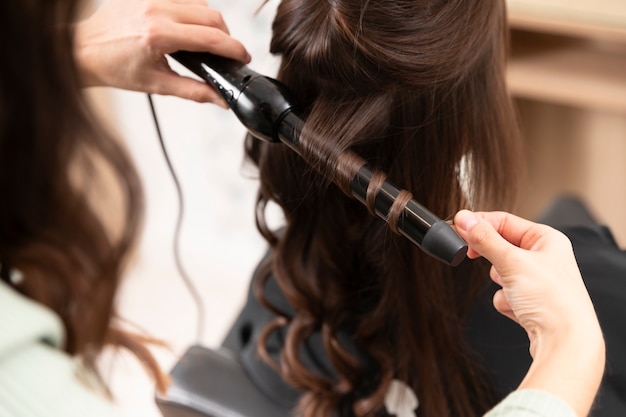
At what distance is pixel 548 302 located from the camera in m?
0.53

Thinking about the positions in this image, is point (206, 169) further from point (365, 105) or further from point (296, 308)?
point (365, 105)

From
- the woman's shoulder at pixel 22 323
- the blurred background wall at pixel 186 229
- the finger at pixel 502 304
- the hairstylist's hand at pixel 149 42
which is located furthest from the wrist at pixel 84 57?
the blurred background wall at pixel 186 229

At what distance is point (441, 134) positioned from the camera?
0.69 metres

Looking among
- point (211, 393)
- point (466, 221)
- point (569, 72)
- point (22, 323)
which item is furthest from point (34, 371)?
point (569, 72)

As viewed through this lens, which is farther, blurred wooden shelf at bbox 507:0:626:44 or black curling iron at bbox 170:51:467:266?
blurred wooden shelf at bbox 507:0:626:44

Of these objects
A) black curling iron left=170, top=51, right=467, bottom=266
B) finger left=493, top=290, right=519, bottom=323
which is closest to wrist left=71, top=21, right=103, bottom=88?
black curling iron left=170, top=51, right=467, bottom=266

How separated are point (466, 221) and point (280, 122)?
0.64 feet

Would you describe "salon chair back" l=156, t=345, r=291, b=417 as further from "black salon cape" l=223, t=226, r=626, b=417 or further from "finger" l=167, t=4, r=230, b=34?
"finger" l=167, t=4, r=230, b=34

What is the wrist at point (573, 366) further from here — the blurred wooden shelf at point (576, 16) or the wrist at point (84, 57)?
the blurred wooden shelf at point (576, 16)

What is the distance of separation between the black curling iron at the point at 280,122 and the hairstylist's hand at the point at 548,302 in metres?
0.03

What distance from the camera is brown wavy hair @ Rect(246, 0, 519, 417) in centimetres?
61

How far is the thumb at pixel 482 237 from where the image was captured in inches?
21.6

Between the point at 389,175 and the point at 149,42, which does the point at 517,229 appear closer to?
the point at 389,175

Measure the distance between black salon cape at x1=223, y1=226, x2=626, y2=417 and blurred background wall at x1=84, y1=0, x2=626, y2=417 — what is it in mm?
388
